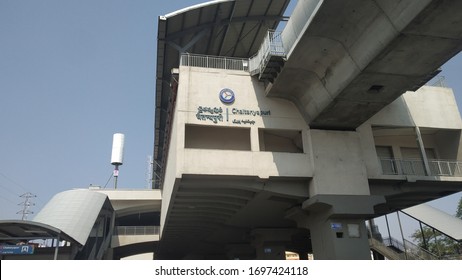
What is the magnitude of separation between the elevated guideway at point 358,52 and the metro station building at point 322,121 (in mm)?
50

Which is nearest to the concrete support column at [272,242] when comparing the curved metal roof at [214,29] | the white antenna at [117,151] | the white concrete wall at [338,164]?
the white concrete wall at [338,164]

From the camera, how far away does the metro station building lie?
13914 mm

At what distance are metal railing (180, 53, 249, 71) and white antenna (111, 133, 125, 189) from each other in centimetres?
5476

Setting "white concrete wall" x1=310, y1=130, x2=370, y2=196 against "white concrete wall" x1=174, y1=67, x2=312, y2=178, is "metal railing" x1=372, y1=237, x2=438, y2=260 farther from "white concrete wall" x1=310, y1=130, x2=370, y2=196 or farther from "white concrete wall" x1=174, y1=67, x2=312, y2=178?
"white concrete wall" x1=174, y1=67, x2=312, y2=178

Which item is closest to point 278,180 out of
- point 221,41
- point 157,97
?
point 221,41

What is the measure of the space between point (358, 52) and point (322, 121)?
5634 millimetres

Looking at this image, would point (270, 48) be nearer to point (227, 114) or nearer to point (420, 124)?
point (227, 114)

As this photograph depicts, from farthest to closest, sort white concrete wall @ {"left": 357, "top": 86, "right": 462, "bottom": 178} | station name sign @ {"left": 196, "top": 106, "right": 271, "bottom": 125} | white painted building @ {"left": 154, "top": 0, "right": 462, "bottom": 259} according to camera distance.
Answer: 1. white concrete wall @ {"left": 357, "top": 86, "right": 462, "bottom": 178}
2. station name sign @ {"left": 196, "top": 106, "right": 271, "bottom": 125}
3. white painted building @ {"left": 154, "top": 0, "right": 462, "bottom": 259}

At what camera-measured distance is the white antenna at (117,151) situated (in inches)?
2857

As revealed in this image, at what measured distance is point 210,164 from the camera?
59.4 feet

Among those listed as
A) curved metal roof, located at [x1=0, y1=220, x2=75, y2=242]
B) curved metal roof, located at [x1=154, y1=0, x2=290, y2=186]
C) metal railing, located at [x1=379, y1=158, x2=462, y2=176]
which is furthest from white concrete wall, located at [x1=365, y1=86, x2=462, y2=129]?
curved metal roof, located at [x1=0, y1=220, x2=75, y2=242]

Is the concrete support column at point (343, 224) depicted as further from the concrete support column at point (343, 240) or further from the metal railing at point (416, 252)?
the metal railing at point (416, 252)

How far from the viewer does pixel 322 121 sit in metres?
19.7

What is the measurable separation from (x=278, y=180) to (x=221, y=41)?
17.2 meters
